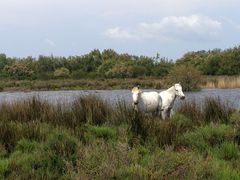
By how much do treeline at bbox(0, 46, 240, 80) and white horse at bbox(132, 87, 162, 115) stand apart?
150 ft

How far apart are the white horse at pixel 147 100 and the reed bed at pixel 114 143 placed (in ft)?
2.91

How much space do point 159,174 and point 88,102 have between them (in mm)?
6486

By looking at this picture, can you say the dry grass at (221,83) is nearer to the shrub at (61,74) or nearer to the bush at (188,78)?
the bush at (188,78)

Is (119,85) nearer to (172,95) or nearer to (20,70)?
(20,70)

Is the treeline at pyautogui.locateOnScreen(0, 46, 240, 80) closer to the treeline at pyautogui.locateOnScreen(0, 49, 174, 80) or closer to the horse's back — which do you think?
the treeline at pyautogui.locateOnScreen(0, 49, 174, 80)

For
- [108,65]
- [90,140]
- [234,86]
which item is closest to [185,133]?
[90,140]

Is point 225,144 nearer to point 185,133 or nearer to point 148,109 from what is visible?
point 185,133

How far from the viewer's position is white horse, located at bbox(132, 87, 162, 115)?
13.4 metres

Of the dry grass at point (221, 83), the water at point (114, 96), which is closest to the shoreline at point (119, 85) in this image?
the dry grass at point (221, 83)

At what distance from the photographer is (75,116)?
37.0 feet

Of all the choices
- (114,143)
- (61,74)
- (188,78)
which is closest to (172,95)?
(114,143)

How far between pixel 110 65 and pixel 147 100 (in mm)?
55314

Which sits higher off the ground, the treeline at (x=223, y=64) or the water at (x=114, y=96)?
the treeline at (x=223, y=64)

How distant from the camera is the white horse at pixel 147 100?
13.4m
